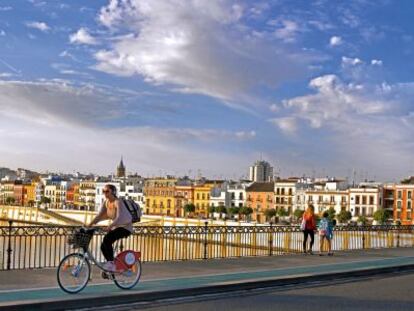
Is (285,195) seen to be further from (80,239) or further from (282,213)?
(80,239)

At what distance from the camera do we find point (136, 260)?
12.6 m

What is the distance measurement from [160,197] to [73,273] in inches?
5792

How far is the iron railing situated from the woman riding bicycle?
13.1 ft

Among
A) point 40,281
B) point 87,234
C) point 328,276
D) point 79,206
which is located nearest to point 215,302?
point 87,234

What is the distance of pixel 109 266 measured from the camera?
40.4 feet

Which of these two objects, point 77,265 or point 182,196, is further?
point 182,196

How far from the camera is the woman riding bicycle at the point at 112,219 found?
12.3 m

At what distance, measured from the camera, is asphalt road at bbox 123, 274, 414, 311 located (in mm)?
11406

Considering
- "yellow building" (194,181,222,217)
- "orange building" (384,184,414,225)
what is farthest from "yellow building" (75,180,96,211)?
"orange building" (384,184,414,225)

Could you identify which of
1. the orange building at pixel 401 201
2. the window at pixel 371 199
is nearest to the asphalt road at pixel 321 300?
the orange building at pixel 401 201

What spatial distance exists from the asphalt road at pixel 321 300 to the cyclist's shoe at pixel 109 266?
1.33 m

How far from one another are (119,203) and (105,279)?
6.35 feet

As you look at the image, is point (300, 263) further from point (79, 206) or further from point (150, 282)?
point (79, 206)

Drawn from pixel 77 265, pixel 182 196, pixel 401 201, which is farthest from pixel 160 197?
pixel 77 265
